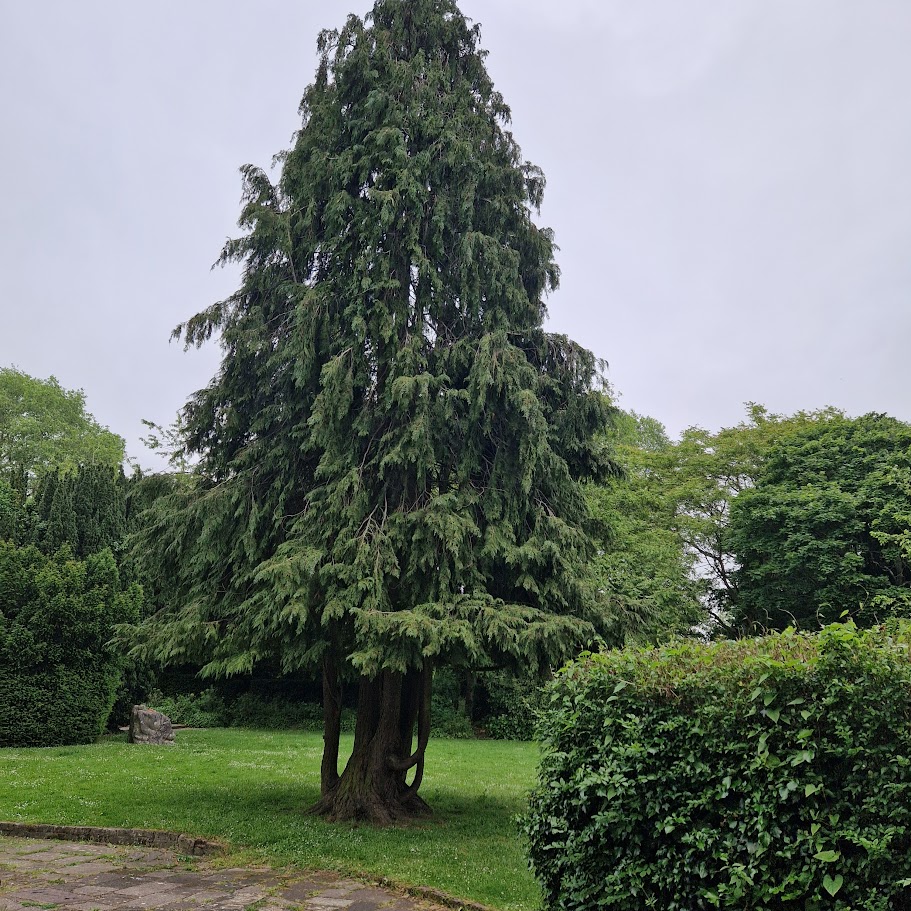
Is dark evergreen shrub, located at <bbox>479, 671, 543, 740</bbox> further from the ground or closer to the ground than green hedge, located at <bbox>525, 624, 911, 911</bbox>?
closer to the ground

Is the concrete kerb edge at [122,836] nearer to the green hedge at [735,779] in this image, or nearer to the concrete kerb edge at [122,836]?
the concrete kerb edge at [122,836]

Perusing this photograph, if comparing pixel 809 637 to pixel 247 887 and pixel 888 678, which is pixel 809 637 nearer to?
pixel 888 678

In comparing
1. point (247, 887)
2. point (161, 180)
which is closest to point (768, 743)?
point (247, 887)

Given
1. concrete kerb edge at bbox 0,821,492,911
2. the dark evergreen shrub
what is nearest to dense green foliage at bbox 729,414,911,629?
the dark evergreen shrub

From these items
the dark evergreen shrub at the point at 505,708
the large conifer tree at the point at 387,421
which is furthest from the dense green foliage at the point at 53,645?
the dark evergreen shrub at the point at 505,708

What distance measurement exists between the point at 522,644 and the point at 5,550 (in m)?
13.1

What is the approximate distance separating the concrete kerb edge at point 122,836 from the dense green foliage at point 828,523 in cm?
1689

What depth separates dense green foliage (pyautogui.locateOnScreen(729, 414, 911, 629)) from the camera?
1931 centimetres

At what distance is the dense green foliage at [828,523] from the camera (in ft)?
63.4

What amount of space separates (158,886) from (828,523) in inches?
788

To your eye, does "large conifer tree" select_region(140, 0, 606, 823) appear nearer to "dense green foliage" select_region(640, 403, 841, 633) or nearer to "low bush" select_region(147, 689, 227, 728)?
"low bush" select_region(147, 689, 227, 728)

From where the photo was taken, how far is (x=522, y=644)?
6.86 metres

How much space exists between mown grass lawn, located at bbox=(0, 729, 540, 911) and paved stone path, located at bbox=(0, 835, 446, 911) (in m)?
0.47

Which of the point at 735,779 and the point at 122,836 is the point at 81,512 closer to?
the point at 122,836
